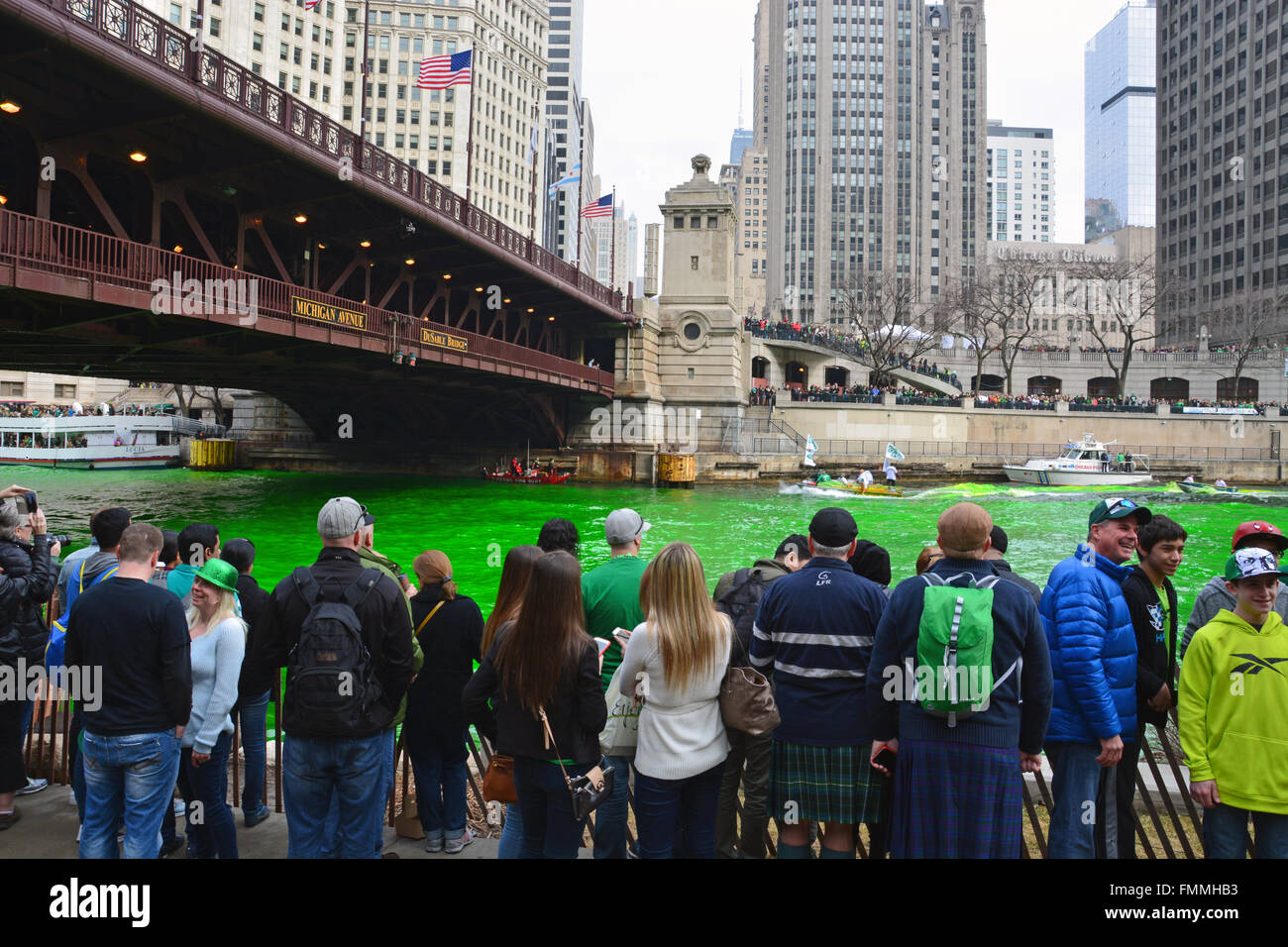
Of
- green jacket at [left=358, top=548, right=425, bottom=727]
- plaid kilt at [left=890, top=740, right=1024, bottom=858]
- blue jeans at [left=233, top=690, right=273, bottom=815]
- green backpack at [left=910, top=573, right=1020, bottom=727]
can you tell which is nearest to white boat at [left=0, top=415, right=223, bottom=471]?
blue jeans at [left=233, top=690, right=273, bottom=815]

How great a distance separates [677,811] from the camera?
14.8 ft

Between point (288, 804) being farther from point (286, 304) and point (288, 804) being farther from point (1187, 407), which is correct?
point (1187, 407)

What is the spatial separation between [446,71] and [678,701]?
90.7ft

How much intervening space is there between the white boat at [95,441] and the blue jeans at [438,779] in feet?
197

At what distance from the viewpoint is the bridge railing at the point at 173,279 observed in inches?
612

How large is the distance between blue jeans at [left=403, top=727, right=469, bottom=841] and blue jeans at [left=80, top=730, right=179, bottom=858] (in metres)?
1.42

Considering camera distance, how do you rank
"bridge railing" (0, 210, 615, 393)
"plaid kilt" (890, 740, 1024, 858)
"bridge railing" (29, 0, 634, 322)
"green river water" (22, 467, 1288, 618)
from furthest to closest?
1. "green river water" (22, 467, 1288, 618)
2. "bridge railing" (0, 210, 615, 393)
3. "bridge railing" (29, 0, 634, 322)
4. "plaid kilt" (890, 740, 1024, 858)

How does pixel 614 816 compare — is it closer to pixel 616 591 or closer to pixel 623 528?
pixel 616 591

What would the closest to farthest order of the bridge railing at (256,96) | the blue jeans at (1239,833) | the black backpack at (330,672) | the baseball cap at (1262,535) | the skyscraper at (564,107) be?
the blue jeans at (1239,833) → the black backpack at (330,672) → the baseball cap at (1262,535) → the bridge railing at (256,96) → the skyscraper at (564,107)

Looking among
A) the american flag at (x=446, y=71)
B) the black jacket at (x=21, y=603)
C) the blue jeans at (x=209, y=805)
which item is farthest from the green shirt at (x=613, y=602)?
the american flag at (x=446, y=71)

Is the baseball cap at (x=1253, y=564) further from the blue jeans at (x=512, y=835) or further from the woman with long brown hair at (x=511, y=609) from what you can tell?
the blue jeans at (x=512, y=835)

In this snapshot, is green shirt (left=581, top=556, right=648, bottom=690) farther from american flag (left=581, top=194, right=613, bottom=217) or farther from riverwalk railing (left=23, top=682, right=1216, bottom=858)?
american flag (left=581, top=194, right=613, bottom=217)

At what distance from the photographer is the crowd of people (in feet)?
13.5
